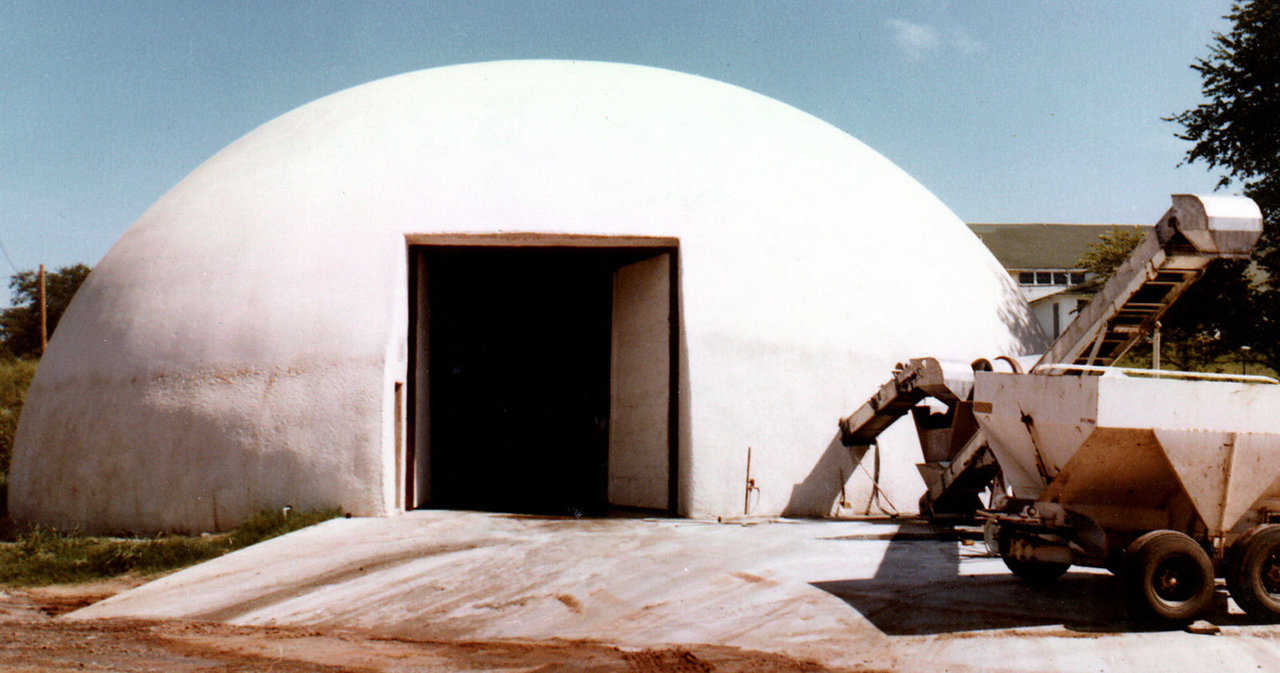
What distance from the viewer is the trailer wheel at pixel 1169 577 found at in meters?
7.16

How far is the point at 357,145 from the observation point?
49.5 ft

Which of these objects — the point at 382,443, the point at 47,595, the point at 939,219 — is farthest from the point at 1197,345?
the point at 47,595

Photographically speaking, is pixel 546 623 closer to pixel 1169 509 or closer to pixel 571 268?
pixel 1169 509

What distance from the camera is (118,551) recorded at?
11.3m

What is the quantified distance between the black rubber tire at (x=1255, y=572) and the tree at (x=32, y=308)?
46875mm

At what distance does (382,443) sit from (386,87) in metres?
7.47

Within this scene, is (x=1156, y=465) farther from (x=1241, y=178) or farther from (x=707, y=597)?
Answer: (x=1241, y=178)

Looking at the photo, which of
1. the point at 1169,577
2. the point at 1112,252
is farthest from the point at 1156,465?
the point at 1112,252

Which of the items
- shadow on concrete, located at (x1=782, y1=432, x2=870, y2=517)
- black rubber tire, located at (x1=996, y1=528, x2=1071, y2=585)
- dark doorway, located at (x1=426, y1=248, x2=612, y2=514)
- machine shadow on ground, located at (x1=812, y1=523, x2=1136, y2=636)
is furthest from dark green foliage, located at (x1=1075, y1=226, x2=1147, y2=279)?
black rubber tire, located at (x1=996, y1=528, x2=1071, y2=585)

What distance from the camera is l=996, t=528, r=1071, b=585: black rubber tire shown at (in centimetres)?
865

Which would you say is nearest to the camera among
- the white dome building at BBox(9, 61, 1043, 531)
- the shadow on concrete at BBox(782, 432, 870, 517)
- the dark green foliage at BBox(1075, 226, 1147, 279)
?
the white dome building at BBox(9, 61, 1043, 531)

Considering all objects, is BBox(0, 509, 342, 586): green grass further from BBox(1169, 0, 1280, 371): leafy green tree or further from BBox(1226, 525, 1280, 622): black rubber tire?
BBox(1169, 0, 1280, 371): leafy green tree

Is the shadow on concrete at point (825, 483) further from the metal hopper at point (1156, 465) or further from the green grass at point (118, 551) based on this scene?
the green grass at point (118, 551)

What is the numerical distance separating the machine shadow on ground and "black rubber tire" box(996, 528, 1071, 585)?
8 centimetres
